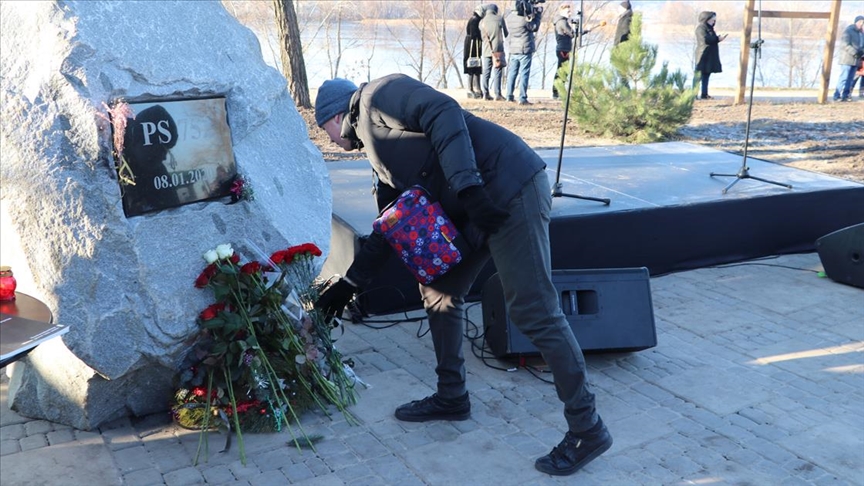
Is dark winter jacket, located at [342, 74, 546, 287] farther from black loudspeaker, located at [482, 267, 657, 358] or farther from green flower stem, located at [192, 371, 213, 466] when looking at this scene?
black loudspeaker, located at [482, 267, 657, 358]

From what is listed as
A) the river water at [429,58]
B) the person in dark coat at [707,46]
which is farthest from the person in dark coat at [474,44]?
the person in dark coat at [707,46]

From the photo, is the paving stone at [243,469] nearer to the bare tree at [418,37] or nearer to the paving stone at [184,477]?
the paving stone at [184,477]

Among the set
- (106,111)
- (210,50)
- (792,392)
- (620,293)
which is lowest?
(792,392)

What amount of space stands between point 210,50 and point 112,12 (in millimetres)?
478

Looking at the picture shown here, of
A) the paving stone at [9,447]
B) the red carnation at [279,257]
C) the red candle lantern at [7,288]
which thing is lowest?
the paving stone at [9,447]

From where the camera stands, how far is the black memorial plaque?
3.39 metres

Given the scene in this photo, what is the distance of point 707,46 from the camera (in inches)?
600

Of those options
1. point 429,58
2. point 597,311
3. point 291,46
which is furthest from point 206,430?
point 429,58

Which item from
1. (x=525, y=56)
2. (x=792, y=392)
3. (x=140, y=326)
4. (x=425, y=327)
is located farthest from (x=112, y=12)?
(x=525, y=56)

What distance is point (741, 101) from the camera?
567 inches

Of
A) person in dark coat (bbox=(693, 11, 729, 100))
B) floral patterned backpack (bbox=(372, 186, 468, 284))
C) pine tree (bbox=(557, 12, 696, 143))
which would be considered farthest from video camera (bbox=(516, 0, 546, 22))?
floral patterned backpack (bbox=(372, 186, 468, 284))

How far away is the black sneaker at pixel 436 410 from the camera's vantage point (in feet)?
12.6

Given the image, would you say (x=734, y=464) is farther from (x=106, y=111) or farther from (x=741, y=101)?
(x=741, y=101)

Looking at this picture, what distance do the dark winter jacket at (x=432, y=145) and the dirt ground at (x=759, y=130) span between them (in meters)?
5.12
